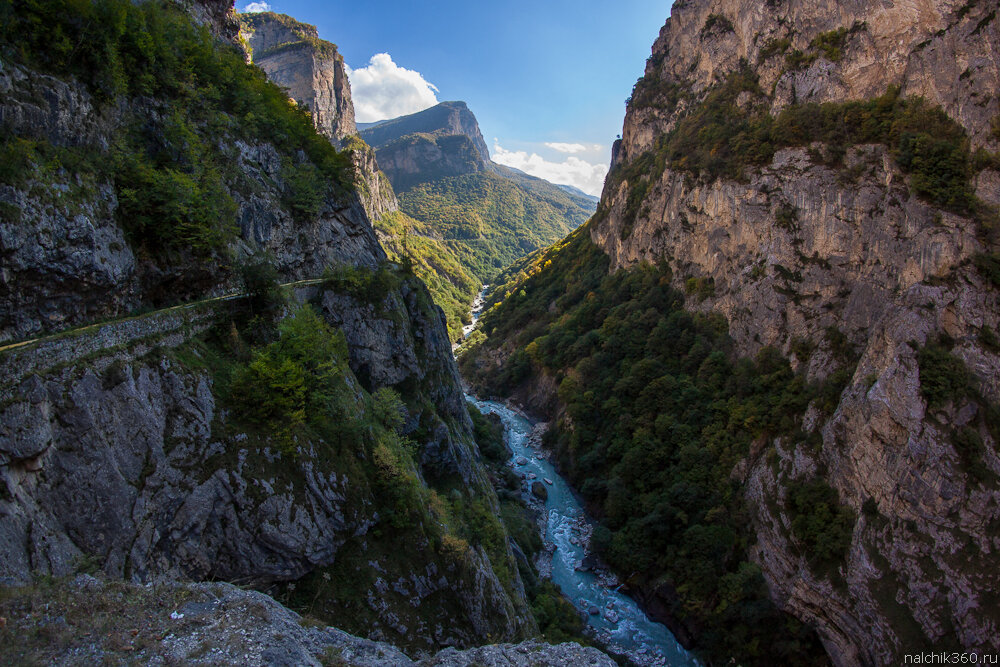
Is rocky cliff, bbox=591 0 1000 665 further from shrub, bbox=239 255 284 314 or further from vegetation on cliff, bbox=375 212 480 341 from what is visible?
vegetation on cliff, bbox=375 212 480 341

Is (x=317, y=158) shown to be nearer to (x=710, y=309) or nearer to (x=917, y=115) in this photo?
(x=710, y=309)

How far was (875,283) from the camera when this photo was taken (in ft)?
93.1

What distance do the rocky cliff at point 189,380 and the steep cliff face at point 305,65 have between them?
10877 centimetres

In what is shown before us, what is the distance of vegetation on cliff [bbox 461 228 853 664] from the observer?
26.2 metres

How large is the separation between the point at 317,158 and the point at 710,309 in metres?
35.0

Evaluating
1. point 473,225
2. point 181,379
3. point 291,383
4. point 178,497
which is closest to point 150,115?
point 181,379

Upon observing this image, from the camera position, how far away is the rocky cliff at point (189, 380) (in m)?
10.1

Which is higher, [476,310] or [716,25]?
[716,25]

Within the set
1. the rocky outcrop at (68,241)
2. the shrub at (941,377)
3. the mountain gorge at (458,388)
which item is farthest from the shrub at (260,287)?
the shrub at (941,377)

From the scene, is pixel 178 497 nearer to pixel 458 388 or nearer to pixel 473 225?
pixel 458 388

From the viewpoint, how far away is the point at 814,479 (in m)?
26.5

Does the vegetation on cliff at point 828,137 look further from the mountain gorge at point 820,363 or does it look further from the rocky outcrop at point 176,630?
the rocky outcrop at point 176,630

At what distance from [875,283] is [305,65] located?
13897cm

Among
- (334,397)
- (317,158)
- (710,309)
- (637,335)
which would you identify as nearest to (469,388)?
(637,335)
